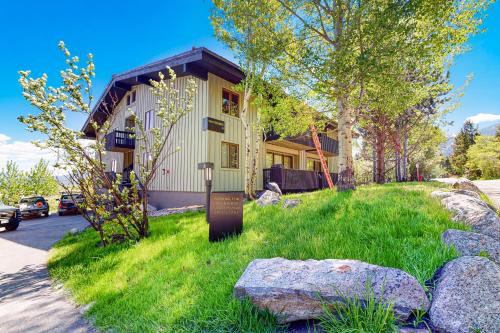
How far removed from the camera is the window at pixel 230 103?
52.5 ft

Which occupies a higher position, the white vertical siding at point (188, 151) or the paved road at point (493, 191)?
the white vertical siding at point (188, 151)

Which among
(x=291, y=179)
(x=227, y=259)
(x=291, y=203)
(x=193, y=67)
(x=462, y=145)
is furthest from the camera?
(x=462, y=145)

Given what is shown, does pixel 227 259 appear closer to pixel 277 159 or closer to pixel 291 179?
pixel 291 179

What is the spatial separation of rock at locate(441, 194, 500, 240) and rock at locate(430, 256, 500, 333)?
1.85 meters

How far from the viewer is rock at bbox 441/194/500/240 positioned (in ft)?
12.7

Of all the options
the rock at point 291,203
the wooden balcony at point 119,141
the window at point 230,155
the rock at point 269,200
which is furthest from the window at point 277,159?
the rock at point 291,203

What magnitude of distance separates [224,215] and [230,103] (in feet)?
38.7

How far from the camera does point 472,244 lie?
10.5 feet

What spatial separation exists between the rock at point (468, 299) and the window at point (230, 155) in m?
13.4

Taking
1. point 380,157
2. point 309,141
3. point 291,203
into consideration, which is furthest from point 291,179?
point 291,203

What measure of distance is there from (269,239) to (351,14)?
7.19 meters

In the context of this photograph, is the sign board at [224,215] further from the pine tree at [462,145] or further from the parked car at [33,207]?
the pine tree at [462,145]

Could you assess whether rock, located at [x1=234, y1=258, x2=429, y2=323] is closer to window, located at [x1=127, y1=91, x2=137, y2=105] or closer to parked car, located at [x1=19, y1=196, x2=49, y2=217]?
window, located at [x1=127, y1=91, x2=137, y2=105]

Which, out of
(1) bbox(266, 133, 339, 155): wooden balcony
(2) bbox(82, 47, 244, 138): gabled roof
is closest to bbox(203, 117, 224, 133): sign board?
(2) bbox(82, 47, 244, 138): gabled roof
